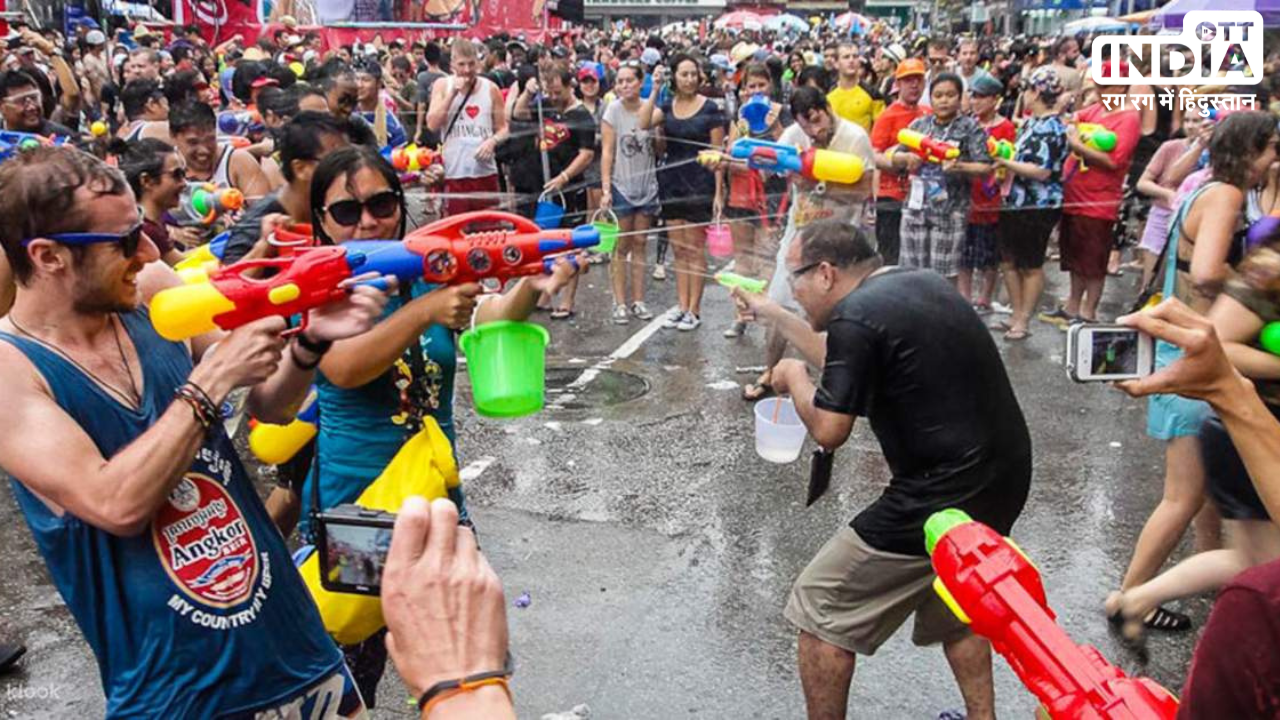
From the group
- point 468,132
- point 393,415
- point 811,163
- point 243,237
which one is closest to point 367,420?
point 393,415

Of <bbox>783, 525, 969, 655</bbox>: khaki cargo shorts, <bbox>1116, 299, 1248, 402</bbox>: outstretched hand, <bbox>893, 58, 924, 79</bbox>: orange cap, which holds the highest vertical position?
<bbox>893, 58, 924, 79</bbox>: orange cap

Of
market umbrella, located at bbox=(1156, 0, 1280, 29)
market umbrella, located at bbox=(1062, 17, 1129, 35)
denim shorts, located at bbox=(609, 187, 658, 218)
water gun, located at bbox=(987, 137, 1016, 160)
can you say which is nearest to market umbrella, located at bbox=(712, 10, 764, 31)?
market umbrella, located at bbox=(1062, 17, 1129, 35)

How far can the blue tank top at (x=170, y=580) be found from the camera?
2127 millimetres

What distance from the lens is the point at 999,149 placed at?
7.99m

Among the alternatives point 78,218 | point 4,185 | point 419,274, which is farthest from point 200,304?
point 419,274

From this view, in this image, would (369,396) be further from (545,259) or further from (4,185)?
(4,185)

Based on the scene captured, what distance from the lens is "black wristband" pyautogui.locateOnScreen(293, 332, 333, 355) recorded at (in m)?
2.52

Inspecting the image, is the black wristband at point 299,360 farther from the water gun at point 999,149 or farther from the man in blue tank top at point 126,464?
the water gun at point 999,149

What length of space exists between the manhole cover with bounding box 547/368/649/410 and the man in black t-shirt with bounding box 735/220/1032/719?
147 inches

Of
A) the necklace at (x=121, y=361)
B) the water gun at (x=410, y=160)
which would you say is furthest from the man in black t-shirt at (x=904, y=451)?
the water gun at (x=410, y=160)

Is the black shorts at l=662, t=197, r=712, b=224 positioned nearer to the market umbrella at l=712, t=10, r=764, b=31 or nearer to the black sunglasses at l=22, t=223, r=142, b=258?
the black sunglasses at l=22, t=223, r=142, b=258

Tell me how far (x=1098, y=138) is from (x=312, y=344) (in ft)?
23.3

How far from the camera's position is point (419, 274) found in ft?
8.70

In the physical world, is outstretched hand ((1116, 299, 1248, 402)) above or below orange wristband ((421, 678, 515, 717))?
above
